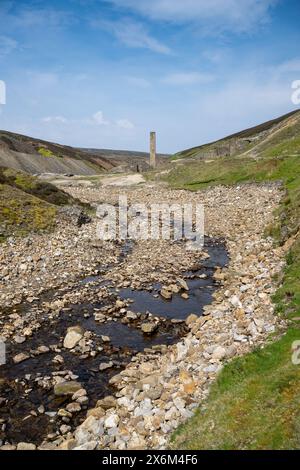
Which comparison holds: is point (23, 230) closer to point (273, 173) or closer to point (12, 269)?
point (12, 269)

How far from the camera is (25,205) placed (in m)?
33.0

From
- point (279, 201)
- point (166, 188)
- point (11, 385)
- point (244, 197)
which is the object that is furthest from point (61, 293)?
point (166, 188)

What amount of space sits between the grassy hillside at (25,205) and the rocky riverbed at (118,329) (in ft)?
4.67

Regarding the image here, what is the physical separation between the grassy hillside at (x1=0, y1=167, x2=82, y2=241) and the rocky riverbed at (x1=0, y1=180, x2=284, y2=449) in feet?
4.67

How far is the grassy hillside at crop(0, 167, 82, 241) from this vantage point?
95.6ft

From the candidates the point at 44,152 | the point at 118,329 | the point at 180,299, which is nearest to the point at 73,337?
the point at 118,329

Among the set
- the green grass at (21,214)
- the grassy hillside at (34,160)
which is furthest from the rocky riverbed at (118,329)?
the grassy hillside at (34,160)

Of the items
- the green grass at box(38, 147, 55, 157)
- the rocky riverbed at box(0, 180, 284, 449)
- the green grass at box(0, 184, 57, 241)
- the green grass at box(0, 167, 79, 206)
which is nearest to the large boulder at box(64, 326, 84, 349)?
the rocky riverbed at box(0, 180, 284, 449)

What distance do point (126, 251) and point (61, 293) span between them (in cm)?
932

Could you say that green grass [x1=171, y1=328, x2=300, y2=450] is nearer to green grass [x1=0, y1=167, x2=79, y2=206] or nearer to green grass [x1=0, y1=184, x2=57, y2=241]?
green grass [x1=0, y1=184, x2=57, y2=241]

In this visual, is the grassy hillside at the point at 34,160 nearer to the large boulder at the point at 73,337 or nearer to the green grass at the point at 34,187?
→ the green grass at the point at 34,187

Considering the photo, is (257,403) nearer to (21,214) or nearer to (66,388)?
(66,388)

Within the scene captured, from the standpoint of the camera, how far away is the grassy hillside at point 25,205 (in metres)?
29.1

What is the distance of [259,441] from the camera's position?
8.38 m
